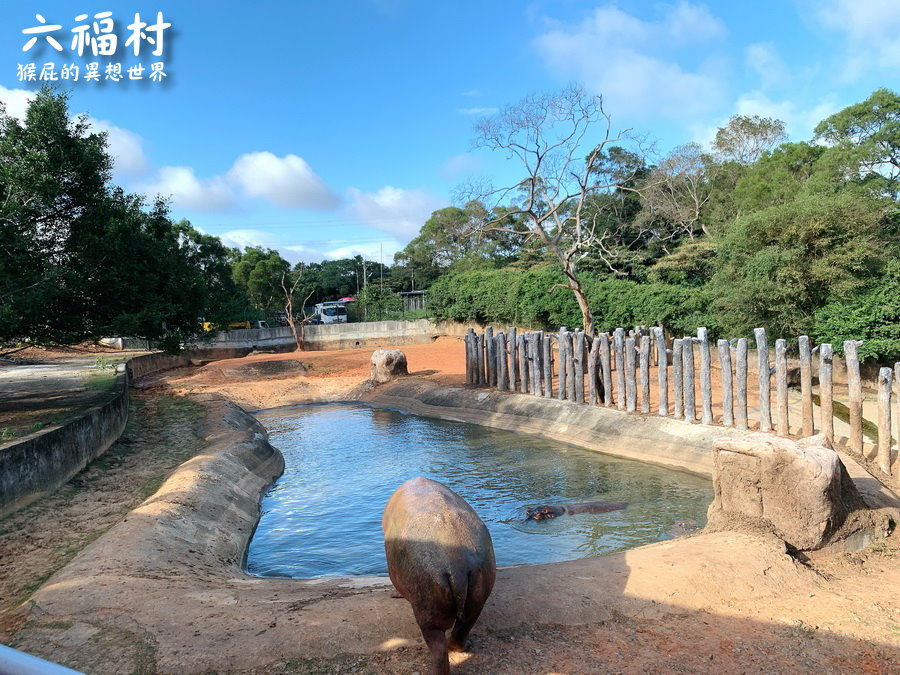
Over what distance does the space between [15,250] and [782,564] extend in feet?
40.2

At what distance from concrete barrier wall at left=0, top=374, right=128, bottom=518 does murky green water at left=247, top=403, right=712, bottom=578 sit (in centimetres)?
294

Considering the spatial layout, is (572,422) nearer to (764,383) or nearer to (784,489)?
(764,383)

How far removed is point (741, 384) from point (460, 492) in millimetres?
5169

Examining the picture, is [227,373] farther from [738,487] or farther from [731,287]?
[738,487]

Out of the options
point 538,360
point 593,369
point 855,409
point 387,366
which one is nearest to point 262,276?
point 387,366

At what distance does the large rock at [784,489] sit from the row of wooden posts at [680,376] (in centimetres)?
248

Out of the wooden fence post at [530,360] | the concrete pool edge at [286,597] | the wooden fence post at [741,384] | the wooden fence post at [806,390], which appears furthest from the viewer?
the wooden fence post at [530,360]

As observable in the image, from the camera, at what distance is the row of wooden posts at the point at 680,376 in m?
9.32

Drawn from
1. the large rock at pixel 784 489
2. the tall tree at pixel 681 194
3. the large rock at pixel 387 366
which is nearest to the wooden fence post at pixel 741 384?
the large rock at pixel 784 489

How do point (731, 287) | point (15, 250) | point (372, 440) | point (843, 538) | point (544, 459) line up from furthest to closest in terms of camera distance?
point (731, 287) → point (372, 440) → point (544, 459) → point (15, 250) → point (843, 538)

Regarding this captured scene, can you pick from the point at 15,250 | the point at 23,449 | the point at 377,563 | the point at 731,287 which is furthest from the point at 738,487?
the point at 731,287

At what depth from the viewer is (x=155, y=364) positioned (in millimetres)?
27453

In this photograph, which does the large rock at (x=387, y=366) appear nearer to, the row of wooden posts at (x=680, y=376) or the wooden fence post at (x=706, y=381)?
the row of wooden posts at (x=680, y=376)

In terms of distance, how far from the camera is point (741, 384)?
1107cm
